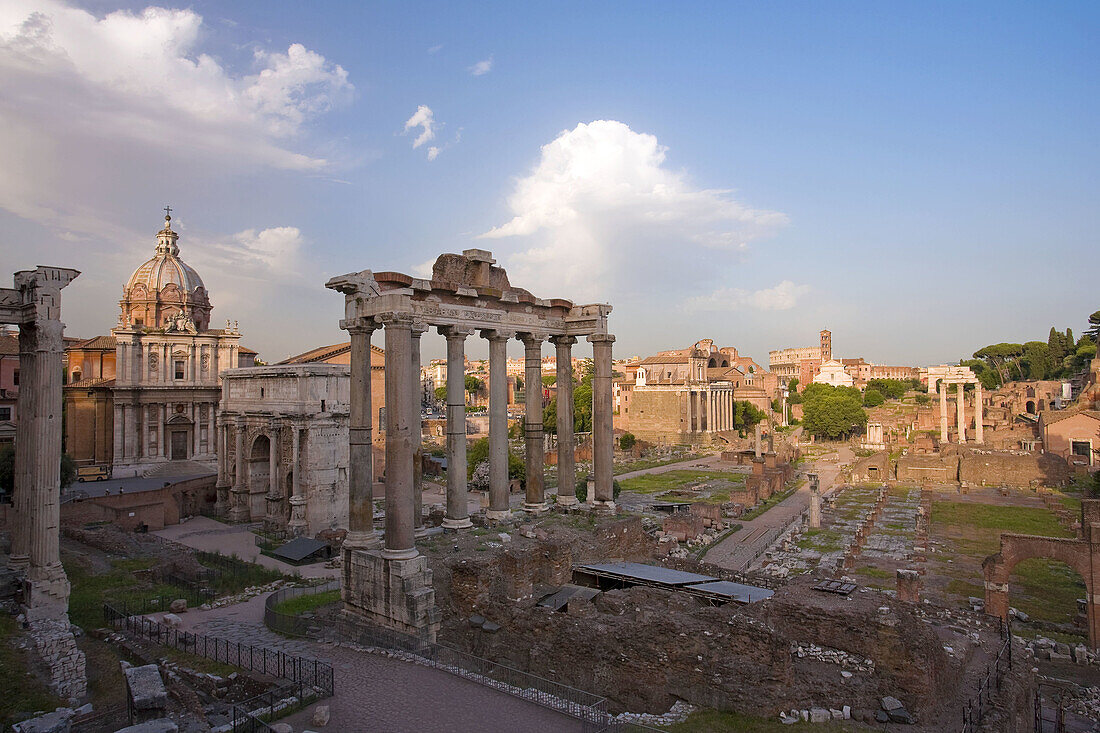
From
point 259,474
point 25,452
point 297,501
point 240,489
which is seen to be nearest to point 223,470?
point 240,489

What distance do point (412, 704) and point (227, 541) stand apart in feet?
80.5

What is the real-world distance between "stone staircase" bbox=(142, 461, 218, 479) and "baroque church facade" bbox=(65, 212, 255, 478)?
6 centimetres

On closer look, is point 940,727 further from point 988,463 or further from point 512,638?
point 988,463

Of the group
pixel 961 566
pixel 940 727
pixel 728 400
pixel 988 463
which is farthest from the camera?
pixel 728 400

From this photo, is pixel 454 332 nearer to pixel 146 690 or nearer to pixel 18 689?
pixel 146 690

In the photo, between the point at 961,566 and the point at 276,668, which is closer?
the point at 276,668

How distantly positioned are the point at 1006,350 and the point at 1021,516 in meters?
105

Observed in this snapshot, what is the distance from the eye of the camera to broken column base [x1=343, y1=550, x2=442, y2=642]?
13.6 metres

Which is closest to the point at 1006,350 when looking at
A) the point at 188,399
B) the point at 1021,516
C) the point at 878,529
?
the point at 1021,516

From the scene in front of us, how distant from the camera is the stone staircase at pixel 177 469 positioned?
138 ft

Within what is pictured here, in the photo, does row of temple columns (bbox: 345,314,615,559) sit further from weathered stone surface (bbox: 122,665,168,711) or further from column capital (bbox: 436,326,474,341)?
weathered stone surface (bbox: 122,665,168,711)

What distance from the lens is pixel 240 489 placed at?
3662 centimetres

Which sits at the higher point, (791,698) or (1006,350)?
(1006,350)

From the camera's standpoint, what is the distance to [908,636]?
1146 cm
